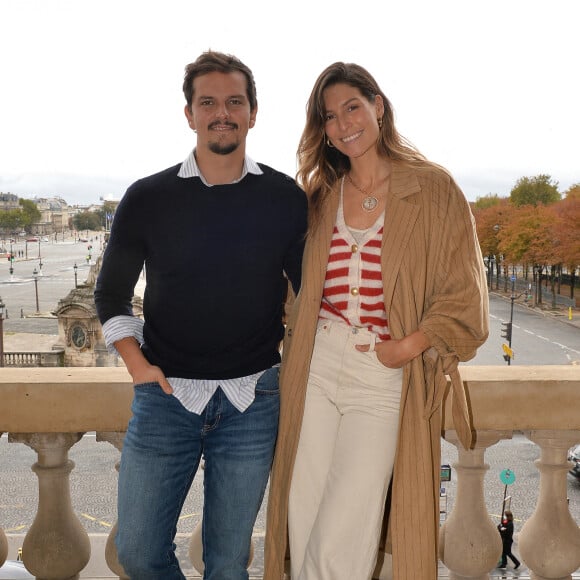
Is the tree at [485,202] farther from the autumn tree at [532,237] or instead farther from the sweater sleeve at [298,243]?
the sweater sleeve at [298,243]

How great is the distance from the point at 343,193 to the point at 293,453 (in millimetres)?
1004

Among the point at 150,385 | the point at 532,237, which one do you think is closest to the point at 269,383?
the point at 150,385

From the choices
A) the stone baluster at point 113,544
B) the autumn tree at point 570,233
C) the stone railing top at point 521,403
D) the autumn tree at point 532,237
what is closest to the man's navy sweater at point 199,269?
the stone baluster at point 113,544

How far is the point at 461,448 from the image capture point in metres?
2.77

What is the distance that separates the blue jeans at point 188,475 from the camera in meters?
2.30

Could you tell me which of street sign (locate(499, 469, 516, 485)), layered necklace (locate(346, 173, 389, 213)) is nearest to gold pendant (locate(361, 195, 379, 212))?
layered necklace (locate(346, 173, 389, 213))

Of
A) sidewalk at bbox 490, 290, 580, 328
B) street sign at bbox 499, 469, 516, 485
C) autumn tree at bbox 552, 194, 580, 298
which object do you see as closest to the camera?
street sign at bbox 499, 469, 516, 485

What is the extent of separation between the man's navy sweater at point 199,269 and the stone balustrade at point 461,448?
434 mm

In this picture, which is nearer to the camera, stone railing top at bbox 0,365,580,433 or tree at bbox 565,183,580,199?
stone railing top at bbox 0,365,580,433

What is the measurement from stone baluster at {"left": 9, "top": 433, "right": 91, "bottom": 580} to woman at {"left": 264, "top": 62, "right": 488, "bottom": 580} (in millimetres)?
804

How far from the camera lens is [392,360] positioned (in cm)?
239

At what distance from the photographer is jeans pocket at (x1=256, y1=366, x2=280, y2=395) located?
8.04 feet

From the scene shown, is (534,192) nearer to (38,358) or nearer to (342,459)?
(38,358)

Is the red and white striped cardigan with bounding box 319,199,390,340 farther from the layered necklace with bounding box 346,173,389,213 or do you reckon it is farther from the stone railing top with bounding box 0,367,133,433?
the stone railing top with bounding box 0,367,133,433
